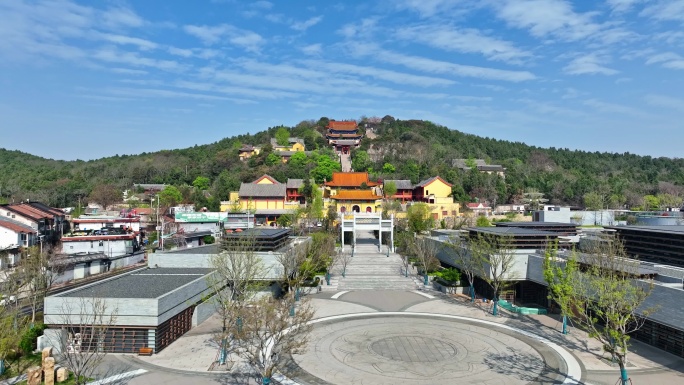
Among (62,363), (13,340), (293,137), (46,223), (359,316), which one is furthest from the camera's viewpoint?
(293,137)

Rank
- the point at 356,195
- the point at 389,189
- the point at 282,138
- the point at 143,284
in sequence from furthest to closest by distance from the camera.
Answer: the point at 282,138
the point at 389,189
the point at 356,195
the point at 143,284

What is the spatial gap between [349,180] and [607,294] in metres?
48.3

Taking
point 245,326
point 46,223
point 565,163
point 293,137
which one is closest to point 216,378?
point 245,326

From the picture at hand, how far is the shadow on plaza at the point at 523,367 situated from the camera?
16141 millimetres

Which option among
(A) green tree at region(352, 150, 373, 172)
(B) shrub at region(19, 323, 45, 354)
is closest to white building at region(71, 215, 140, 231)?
(B) shrub at region(19, 323, 45, 354)

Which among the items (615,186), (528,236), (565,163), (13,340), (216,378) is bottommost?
(216,378)

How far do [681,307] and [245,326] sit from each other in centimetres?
1593

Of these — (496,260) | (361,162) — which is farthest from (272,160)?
(496,260)

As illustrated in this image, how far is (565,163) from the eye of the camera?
109688 mm

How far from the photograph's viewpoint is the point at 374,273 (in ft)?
118

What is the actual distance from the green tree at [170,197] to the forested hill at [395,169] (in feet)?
9.67

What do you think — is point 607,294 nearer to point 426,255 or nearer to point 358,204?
point 426,255

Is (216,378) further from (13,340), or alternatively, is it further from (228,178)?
(228,178)

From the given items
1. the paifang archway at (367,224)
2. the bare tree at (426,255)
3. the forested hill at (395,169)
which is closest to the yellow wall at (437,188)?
the forested hill at (395,169)
